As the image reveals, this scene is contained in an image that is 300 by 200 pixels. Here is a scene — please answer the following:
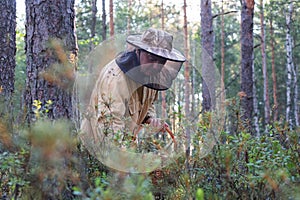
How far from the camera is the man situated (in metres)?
3.97

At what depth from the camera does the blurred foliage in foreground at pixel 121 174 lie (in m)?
2.28

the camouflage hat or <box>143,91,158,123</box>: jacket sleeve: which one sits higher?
the camouflage hat

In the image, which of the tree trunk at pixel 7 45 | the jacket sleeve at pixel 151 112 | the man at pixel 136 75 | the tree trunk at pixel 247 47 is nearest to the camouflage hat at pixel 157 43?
the man at pixel 136 75

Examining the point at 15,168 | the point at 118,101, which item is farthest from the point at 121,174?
the point at 118,101

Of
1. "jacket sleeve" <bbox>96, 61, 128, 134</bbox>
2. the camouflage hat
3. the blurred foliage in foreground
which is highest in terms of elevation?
the camouflage hat

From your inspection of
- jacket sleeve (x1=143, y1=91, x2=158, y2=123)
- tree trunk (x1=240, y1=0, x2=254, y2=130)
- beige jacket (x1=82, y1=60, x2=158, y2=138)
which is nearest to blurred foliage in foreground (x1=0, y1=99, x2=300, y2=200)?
beige jacket (x1=82, y1=60, x2=158, y2=138)

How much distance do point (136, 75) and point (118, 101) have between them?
343 mm

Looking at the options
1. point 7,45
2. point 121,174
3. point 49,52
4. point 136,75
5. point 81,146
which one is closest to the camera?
point 121,174

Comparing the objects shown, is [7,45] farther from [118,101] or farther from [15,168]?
[15,168]

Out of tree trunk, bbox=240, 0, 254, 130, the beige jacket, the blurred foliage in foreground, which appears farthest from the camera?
tree trunk, bbox=240, 0, 254, 130

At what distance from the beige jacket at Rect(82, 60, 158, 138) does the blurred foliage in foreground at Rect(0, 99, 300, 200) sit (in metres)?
0.32

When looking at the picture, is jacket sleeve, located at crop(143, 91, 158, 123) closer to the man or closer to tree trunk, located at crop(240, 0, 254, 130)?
the man

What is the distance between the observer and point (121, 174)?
2.49 meters

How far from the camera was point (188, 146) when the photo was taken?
3.60m
